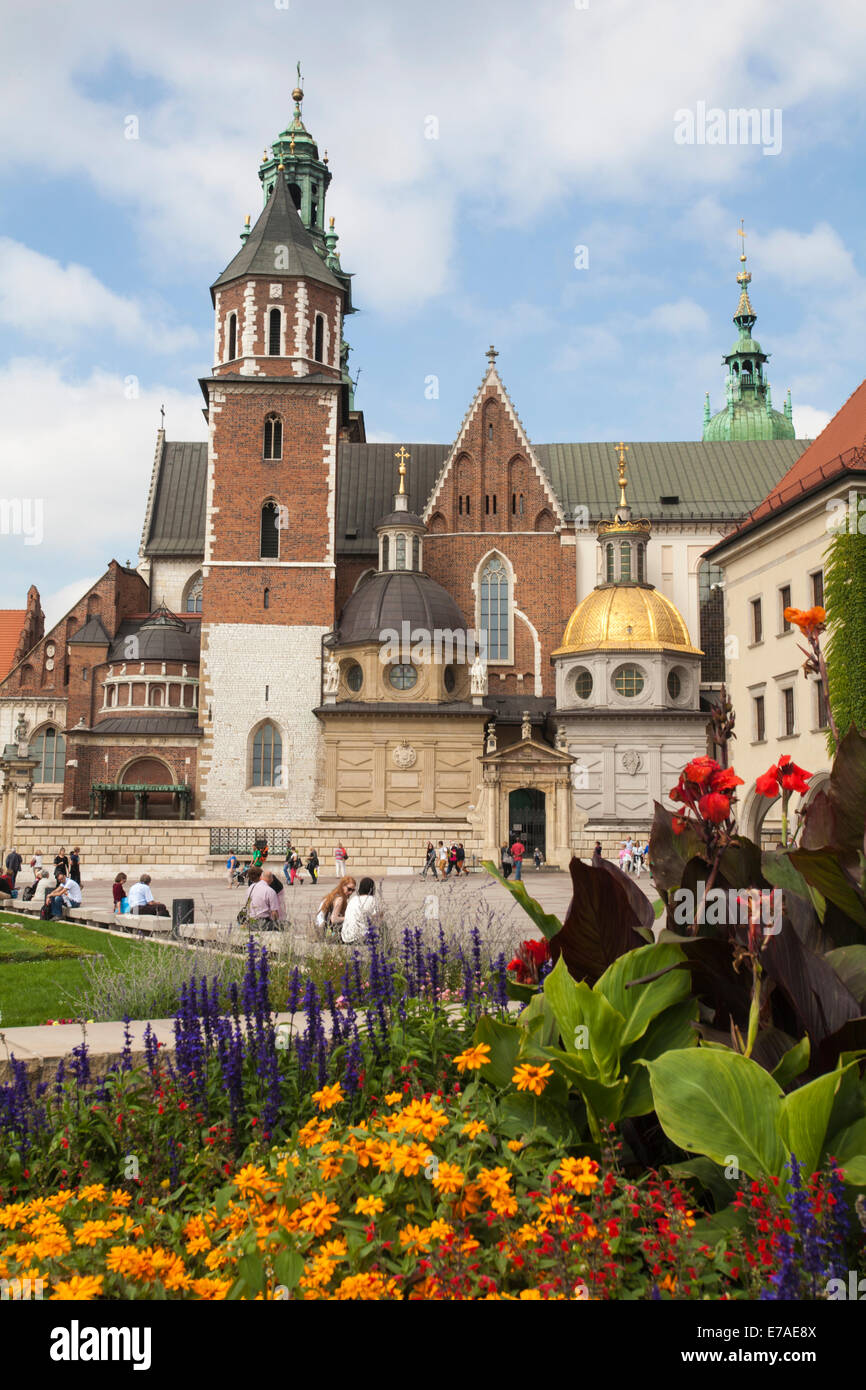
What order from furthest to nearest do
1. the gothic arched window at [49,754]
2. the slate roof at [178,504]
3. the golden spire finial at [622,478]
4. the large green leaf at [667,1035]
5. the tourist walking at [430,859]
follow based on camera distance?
1. the slate roof at [178,504]
2. the gothic arched window at [49,754]
3. the golden spire finial at [622,478]
4. the tourist walking at [430,859]
5. the large green leaf at [667,1035]

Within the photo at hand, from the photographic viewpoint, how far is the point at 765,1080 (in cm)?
350

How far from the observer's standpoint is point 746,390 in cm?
7656

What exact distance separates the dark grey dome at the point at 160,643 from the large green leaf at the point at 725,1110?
4139 cm

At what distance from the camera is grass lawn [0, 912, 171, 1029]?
862 centimetres

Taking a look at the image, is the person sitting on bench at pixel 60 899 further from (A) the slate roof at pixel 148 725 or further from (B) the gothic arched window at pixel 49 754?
(B) the gothic arched window at pixel 49 754

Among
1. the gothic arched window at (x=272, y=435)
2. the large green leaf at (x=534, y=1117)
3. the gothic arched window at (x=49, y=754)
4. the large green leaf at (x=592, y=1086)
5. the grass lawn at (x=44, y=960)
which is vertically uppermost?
the gothic arched window at (x=272, y=435)

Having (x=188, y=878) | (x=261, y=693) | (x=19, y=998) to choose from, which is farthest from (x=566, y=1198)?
(x=261, y=693)

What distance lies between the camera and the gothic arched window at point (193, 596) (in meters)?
50.9

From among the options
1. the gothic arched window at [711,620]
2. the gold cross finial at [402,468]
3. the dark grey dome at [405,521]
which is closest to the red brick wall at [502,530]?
the gold cross finial at [402,468]

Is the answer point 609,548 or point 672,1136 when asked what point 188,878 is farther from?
point 672,1136

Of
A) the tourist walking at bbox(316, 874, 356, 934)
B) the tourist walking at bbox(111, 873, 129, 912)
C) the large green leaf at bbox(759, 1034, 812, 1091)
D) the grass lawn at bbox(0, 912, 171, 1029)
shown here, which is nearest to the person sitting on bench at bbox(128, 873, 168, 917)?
the tourist walking at bbox(111, 873, 129, 912)
